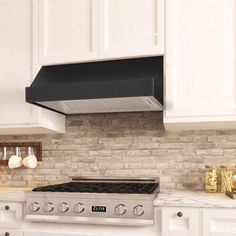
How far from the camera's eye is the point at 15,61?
2574 millimetres

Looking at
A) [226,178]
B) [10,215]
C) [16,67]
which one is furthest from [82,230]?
[16,67]

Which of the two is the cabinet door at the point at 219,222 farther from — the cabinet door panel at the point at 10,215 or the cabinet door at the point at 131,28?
the cabinet door panel at the point at 10,215

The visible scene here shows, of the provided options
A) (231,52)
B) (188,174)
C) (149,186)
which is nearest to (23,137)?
(149,186)

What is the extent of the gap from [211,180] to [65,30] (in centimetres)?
142

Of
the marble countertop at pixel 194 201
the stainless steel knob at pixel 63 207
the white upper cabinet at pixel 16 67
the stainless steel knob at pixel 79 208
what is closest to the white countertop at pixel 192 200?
the marble countertop at pixel 194 201

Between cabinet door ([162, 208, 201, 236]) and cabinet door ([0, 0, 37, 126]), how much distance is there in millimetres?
1150

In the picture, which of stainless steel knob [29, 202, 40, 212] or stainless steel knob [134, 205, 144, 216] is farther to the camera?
stainless steel knob [29, 202, 40, 212]

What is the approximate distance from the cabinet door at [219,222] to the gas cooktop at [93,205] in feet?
1.01

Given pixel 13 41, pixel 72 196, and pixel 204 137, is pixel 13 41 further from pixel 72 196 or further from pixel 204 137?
pixel 204 137

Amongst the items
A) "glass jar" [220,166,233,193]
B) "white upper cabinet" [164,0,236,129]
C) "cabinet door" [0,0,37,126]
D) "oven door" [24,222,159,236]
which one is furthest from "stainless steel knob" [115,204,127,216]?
"cabinet door" [0,0,37,126]

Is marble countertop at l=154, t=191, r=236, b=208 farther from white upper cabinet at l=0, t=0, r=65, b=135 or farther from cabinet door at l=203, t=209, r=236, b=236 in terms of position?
white upper cabinet at l=0, t=0, r=65, b=135

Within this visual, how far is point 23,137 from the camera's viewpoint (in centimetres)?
295

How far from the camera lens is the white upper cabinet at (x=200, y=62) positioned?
7.11 ft

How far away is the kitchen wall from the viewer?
8.39 ft
